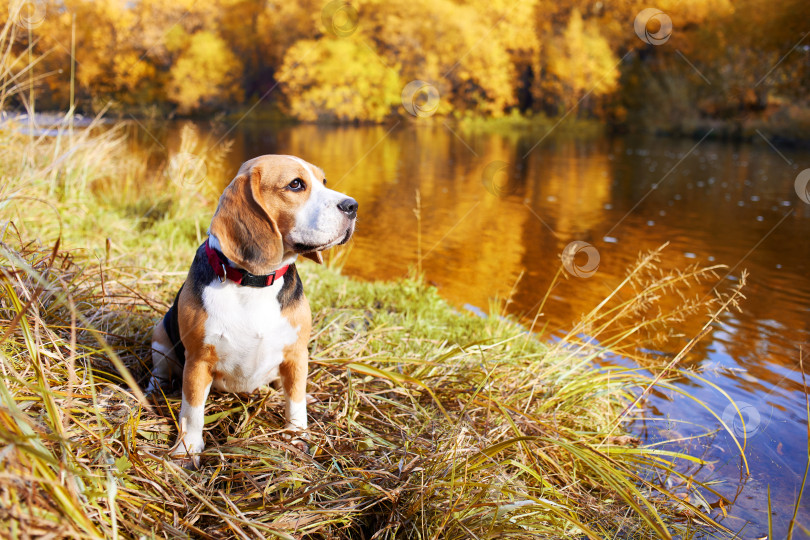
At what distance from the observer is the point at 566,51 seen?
113 ft

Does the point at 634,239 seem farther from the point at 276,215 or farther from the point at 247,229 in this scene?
the point at 247,229

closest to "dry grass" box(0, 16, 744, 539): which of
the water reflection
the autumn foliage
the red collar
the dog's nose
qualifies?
the red collar

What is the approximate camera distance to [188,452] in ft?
7.40

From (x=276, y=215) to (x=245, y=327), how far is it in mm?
483

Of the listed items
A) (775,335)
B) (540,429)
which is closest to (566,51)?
(775,335)

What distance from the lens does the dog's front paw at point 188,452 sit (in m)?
2.23

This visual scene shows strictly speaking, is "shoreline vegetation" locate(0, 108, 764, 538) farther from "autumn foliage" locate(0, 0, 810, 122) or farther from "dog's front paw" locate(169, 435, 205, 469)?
"autumn foliage" locate(0, 0, 810, 122)

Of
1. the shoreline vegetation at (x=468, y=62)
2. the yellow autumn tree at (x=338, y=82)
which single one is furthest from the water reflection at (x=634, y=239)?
the yellow autumn tree at (x=338, y=82)

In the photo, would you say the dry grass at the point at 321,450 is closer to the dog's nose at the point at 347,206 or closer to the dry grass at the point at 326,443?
the dry grass at the point at 326,443

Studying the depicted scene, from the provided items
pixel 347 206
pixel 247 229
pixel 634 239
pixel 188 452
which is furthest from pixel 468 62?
pixel 188 452

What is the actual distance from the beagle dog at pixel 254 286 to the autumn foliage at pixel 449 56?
93.5ft

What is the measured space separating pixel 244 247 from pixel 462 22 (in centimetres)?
3421

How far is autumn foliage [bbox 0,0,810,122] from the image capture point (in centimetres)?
2670

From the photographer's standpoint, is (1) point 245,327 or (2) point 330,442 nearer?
(1) point 245,327
